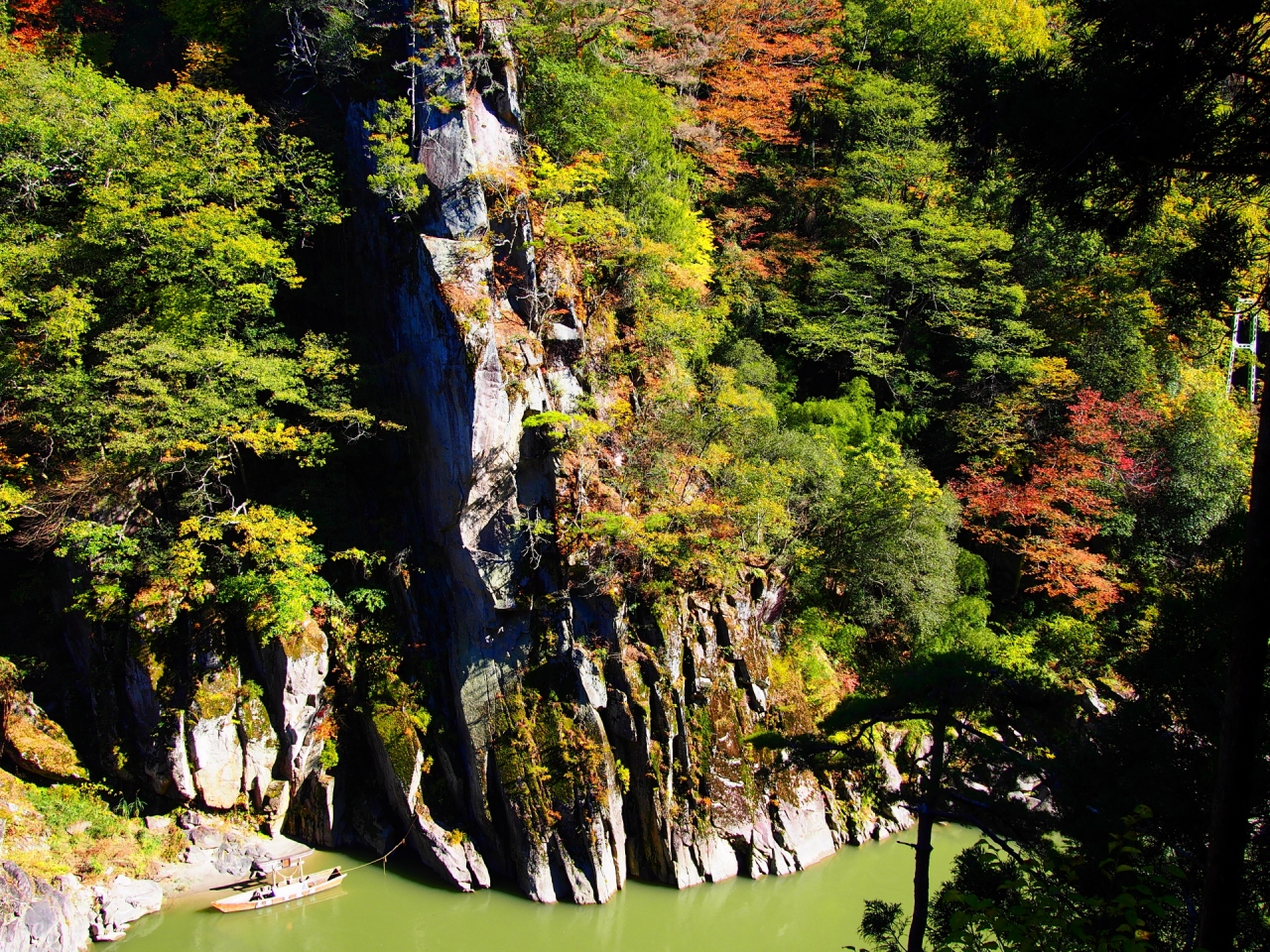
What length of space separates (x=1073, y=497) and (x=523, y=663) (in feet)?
34.0

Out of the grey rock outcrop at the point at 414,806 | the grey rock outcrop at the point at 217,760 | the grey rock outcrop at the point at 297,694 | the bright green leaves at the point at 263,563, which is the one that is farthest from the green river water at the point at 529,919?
the bright green leaves at the point at 263,563

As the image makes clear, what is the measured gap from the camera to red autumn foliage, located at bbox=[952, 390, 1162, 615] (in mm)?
14008

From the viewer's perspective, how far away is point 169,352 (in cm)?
1116

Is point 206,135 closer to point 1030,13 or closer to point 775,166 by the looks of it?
point 775,166

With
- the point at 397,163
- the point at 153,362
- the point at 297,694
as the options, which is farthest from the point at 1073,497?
the point at 153,362

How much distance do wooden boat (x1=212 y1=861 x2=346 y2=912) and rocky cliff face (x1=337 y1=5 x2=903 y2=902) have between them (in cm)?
126

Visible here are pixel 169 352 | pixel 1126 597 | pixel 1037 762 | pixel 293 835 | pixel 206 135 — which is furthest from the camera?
pixel 1126 597

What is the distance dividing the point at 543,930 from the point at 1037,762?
300 inches

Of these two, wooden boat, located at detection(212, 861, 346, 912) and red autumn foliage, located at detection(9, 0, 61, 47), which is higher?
red autumn foliage, located at detection(9, 0, 61, 47)

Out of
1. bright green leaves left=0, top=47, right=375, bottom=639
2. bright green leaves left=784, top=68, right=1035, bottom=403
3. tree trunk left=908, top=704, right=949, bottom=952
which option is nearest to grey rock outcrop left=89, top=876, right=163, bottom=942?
bright green leaves left=0, top=47, right=375, bottom=639

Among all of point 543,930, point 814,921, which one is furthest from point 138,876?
point 814,921

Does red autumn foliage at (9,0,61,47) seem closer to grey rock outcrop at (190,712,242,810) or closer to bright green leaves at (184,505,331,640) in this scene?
bright green leaves at (184,505,331,640)

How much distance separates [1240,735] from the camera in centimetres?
390

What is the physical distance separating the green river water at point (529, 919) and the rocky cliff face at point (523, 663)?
0.97ft
